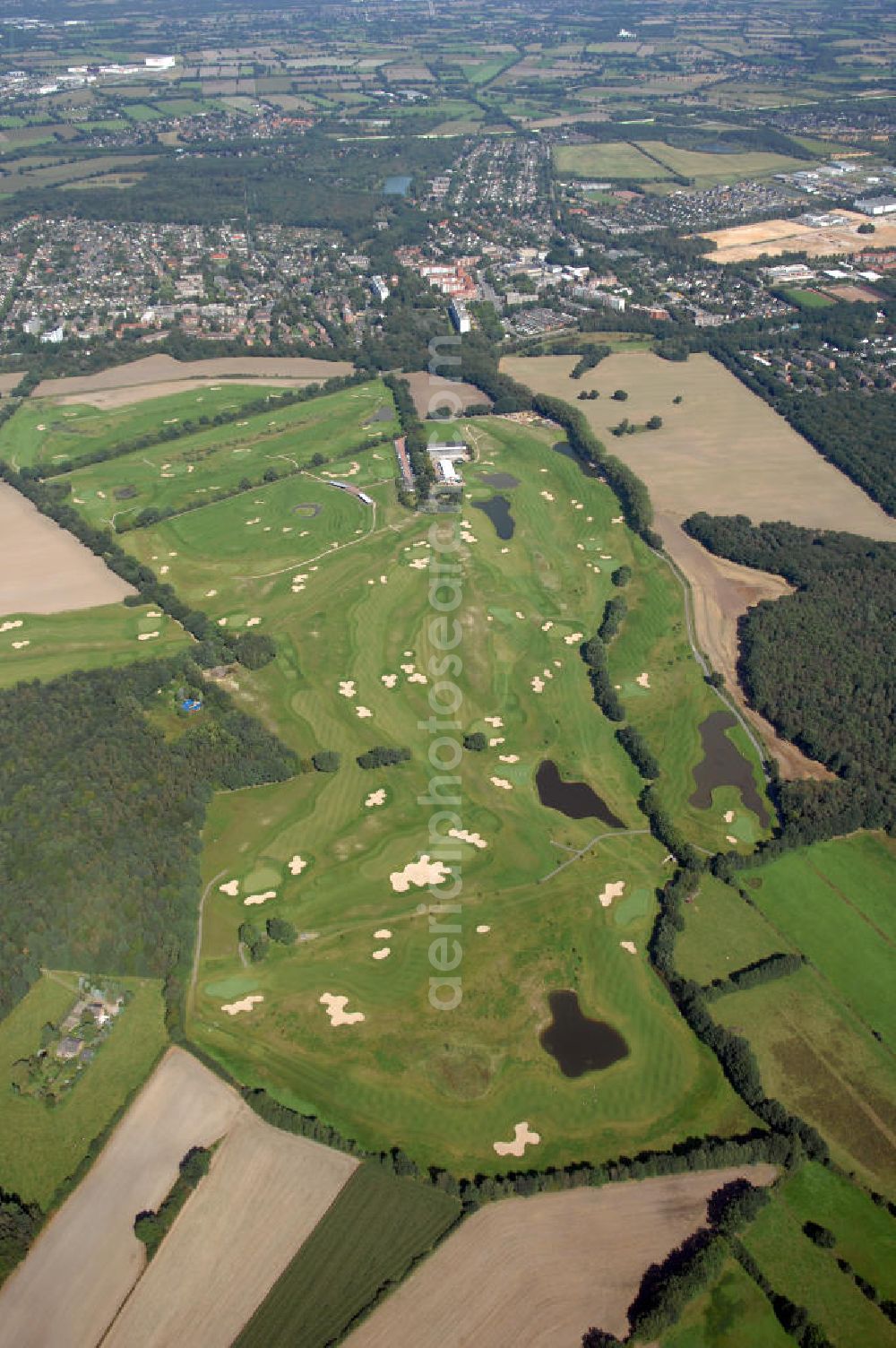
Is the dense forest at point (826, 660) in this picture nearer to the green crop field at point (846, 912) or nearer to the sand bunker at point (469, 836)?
the green crop field at point (846, 912)

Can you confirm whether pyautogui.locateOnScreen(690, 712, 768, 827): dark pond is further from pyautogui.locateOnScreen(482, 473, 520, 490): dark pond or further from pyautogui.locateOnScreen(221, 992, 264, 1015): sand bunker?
pyautogui.locateOnScreen(482, 473, 520, 490): dark pond

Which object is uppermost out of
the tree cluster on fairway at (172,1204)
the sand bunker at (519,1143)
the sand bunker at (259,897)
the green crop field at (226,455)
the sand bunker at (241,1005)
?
the green crop field at (226,455)

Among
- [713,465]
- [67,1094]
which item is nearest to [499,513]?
[713,465]

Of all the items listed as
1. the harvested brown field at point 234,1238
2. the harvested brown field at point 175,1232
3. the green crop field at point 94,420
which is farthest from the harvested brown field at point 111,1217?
the green crop field at point 94,420

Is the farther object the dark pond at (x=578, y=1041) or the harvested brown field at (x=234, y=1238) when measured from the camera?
the dark pond at (x=578, y=1041)

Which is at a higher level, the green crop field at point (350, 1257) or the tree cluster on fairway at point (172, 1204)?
the tree cluster on fairway at point (172, 1204)
